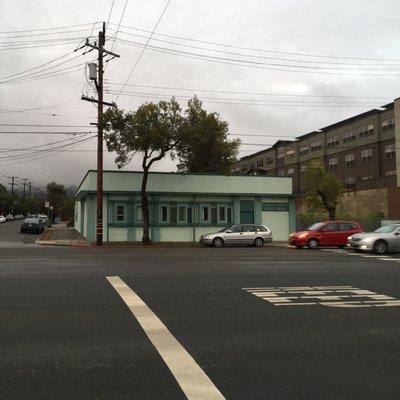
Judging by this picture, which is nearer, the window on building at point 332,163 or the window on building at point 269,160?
the window on building at point 332,163

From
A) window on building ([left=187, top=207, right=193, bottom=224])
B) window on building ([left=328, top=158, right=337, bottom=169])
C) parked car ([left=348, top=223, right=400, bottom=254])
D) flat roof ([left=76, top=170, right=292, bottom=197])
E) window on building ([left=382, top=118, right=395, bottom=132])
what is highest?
window on building ([left=382, top=118, right=395, bottom=132])

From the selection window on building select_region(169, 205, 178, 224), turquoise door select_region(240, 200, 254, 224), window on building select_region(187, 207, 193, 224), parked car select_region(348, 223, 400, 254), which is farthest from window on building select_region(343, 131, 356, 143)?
parked car select_region(348, 223, 400, 254)

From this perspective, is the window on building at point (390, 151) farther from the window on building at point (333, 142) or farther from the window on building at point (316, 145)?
the window on building at point (316, 145)

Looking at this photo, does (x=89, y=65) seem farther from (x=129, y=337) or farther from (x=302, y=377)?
(x=302, y=377)

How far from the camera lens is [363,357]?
5848 mm

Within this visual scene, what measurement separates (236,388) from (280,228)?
3231 cm

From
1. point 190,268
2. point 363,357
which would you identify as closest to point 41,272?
point 190,268

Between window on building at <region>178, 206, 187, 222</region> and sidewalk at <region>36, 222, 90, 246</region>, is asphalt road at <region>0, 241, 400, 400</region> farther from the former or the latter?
window on building at <region>178, 206, 187, 222</region>

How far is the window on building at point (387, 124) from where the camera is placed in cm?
6391

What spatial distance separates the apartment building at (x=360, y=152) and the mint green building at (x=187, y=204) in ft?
67.7

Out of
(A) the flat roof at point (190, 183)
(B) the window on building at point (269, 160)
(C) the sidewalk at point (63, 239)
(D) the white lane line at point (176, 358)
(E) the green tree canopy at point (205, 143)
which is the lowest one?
(D) the white lane line at point (176, 358)

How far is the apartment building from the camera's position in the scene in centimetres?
5712

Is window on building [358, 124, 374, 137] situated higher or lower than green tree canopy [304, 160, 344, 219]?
higher

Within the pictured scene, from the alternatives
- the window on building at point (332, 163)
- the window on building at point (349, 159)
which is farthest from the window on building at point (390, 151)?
the window on building at point (332, 163)
